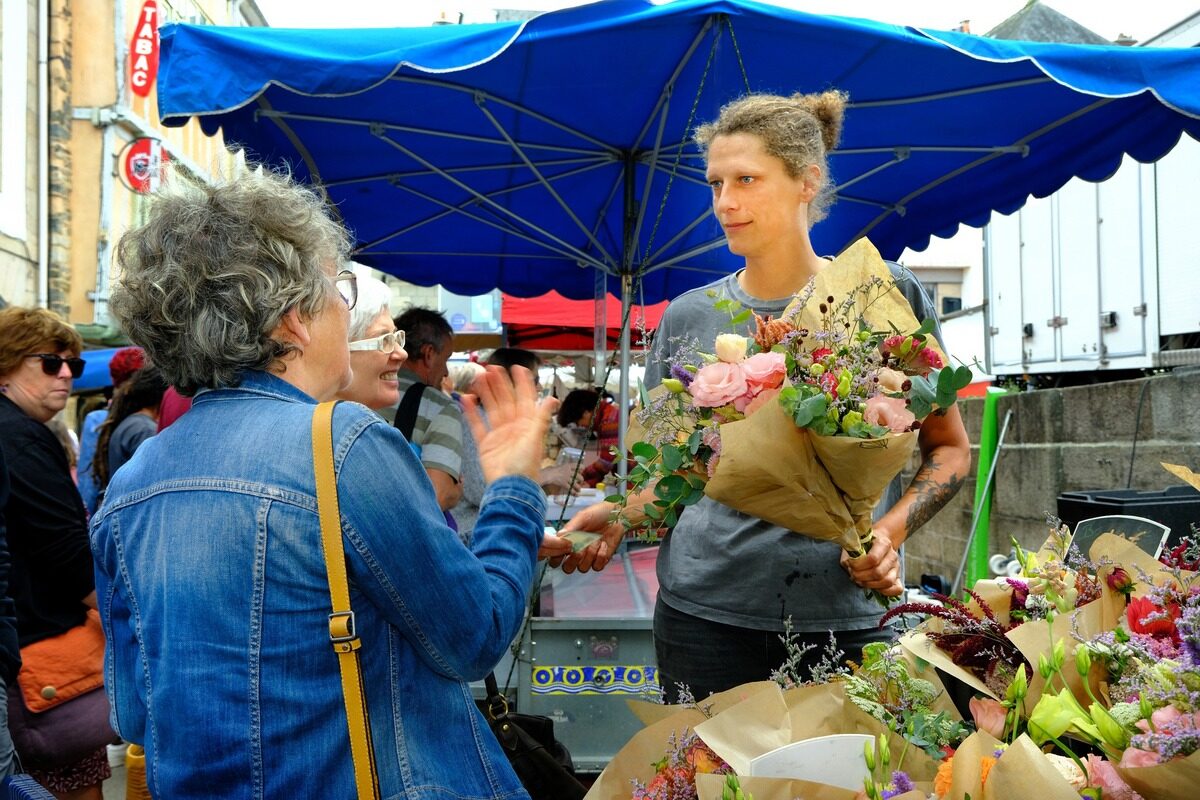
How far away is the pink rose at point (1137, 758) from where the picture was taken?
91 cm

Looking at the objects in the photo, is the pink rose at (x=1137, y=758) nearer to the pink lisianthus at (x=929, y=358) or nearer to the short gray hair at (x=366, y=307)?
the pink lisianthus at (x=929, y=358)

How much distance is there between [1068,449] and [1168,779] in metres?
6.14

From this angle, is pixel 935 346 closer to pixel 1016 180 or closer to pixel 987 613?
pixel 987 613

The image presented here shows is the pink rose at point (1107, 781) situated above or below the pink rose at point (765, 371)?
below

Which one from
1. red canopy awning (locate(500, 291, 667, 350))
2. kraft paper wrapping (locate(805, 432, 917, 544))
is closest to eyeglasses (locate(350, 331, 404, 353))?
kraft paper wrapping (locate(805, 432, 917, 544))

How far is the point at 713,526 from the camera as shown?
82.8 inches

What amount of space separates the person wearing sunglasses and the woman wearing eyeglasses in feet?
3.68

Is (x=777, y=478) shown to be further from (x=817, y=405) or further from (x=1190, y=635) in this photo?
(x=1190, y=635)

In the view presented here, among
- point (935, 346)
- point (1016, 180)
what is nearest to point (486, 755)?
point (935, 346)

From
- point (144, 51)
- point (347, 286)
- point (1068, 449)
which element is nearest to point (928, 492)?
point (347, 286)

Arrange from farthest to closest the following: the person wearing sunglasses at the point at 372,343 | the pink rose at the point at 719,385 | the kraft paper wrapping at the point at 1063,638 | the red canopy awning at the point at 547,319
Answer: the red canopy awning at the point at 547,319 → the person wearing sunglasses at the point at 372,343 → the pink rose at the point at 719,385 → the kraft paper wrapping at the point at 1063,638

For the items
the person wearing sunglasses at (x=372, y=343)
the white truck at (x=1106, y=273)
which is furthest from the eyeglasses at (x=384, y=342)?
the white truck at (x=1106, y=273)

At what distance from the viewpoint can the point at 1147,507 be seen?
2.02 meters

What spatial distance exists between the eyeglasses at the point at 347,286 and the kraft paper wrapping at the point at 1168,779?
127 cm
